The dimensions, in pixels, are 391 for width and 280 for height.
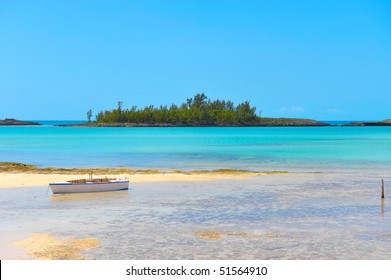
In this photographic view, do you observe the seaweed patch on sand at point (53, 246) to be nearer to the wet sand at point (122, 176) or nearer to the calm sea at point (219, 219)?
the calm sea at point (219, 219)

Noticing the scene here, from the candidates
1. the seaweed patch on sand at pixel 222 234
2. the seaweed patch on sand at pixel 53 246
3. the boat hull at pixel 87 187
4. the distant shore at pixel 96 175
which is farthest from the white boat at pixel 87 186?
the seaweed patch on sand at pixel 222 234

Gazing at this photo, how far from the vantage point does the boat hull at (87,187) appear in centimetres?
2970

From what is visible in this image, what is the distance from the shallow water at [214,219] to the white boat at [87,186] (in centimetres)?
56

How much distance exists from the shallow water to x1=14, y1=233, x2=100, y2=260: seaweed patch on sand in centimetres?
43

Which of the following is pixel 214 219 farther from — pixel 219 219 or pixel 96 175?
pixel 96 175

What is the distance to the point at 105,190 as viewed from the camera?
102 ft

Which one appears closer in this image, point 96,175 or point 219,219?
point 219,219

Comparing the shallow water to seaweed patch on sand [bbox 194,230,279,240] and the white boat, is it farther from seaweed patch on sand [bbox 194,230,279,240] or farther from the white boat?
the white boat

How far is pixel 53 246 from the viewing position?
18.1 m

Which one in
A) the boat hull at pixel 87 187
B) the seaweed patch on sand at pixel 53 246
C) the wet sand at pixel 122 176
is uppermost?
the boat hull at pixel 87 187

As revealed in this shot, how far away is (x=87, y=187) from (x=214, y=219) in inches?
399

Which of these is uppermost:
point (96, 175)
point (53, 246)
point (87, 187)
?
point (87, 187)

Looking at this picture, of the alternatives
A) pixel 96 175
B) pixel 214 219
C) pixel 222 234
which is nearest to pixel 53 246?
pixel 222 234
